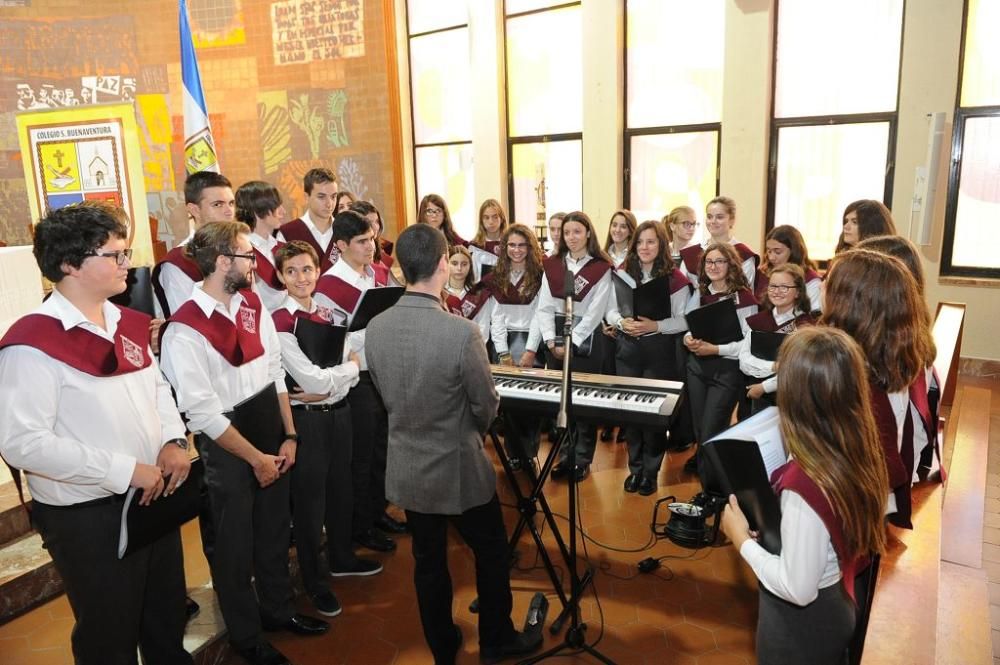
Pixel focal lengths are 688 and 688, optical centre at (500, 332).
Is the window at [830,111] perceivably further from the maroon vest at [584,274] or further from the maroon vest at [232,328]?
the maroon vest at [232,328]

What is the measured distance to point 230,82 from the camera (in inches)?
396

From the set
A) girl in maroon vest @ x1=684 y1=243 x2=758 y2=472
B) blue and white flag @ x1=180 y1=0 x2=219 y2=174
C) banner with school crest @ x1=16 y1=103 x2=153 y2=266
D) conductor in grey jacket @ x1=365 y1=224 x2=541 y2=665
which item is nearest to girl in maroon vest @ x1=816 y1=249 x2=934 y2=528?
conductor in grey jacket @ x1=365 y1=224 x2=541 y2=665

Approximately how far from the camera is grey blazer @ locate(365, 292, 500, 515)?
93.3 inches

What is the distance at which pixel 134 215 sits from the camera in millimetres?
9594

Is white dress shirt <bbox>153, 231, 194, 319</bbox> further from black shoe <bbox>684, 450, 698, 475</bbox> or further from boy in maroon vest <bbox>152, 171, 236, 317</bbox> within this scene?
black shoe <bbox>684, 450, 698, 475</bbox>

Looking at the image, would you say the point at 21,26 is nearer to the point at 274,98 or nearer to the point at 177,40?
the point at 177,40

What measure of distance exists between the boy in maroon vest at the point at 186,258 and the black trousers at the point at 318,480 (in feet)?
2.59

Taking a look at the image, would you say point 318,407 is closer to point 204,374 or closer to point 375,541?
point 204,374

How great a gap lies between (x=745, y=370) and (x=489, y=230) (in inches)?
99.3

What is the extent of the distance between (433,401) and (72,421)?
113 cm

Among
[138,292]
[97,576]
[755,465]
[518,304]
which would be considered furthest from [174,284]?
[755,465]

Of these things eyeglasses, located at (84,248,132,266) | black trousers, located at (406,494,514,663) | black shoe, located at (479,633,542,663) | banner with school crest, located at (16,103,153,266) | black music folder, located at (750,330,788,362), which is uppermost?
banner with school crest, located at (16,103,153,266)

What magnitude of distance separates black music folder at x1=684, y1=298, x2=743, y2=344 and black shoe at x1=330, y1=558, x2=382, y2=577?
89.8 inches

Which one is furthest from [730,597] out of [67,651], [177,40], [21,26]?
[21,26]
